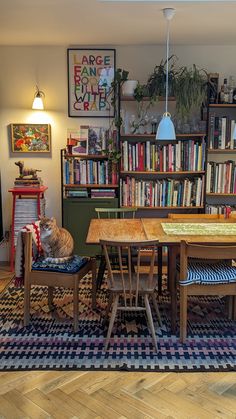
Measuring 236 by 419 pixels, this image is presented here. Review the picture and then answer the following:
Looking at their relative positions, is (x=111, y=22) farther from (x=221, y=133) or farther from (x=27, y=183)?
(x=27, y=183)

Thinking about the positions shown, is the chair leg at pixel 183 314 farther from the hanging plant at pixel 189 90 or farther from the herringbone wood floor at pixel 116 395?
the hanging plant at pixel 189 90

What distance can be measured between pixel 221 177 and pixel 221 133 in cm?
47

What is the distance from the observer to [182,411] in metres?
1.97

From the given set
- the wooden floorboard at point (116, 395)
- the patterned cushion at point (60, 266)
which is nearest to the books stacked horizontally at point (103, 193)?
the patterned cushion at point (60, 266)

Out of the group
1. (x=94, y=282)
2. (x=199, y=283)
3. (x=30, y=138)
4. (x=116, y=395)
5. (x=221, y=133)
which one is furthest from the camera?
(x=30, y=138)

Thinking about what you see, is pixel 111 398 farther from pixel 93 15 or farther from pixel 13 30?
pixel 13 30

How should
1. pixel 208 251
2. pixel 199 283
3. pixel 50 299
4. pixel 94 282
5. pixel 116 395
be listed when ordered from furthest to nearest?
pixel 50 299 < pixel 94 282 < pixel 199 283 < pixel 208 251 < pixel 116 395

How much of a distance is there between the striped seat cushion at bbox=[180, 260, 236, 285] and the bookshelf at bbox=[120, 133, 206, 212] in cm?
150

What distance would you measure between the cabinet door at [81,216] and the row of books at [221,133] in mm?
1224

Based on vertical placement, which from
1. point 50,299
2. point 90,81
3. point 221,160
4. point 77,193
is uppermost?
point 90,81

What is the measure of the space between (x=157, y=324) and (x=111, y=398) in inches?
36.0

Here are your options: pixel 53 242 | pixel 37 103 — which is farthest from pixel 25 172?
pixel 53 242

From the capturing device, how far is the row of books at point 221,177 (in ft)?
13.8

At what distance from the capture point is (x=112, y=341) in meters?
2.66
